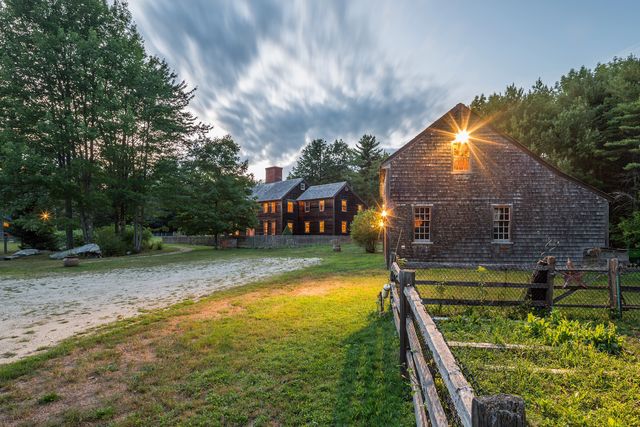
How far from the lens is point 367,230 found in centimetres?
2394

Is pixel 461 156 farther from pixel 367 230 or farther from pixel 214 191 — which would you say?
pixel 214 191

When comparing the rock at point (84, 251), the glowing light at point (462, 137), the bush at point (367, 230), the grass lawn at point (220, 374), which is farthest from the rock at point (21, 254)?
the glowing light at point (462, 137)

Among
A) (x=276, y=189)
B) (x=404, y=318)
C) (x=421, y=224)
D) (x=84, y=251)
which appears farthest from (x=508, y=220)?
(x=276, y=189)

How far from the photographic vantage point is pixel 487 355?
4.84 m

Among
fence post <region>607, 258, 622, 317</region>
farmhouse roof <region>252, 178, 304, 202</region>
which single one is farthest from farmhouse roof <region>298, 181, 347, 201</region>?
fence post <region>607, 258, 622, 317</region>

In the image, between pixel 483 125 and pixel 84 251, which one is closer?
pixel 483 125

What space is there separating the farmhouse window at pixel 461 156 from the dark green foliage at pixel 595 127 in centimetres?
1015

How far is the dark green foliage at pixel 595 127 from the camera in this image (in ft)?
64.8

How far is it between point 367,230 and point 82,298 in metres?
18.3

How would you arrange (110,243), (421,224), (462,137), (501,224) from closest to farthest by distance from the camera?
(462,137) → (501,224) → (421,224) → (110,243)

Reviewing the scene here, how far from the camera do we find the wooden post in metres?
1.25

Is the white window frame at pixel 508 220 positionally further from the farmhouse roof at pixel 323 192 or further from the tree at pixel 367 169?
the tree at pixel 367 169

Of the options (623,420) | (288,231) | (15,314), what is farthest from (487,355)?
(288,231)

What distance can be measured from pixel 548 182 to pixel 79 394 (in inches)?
745
